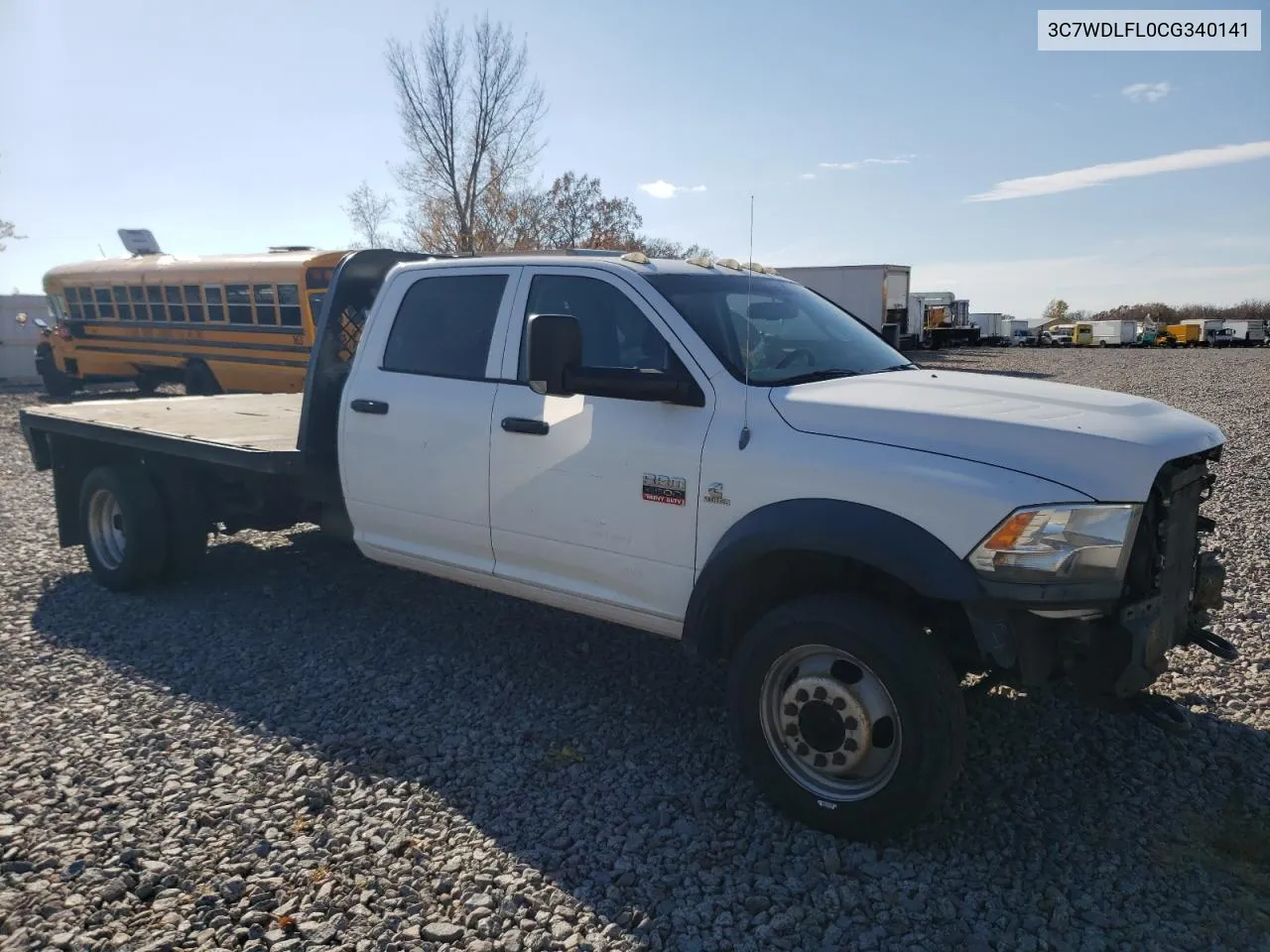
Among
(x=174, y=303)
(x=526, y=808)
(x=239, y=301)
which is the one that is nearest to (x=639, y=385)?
(x=526, y=808)

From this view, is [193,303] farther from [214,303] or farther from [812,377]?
[812,377]

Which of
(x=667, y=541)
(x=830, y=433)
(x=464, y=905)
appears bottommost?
(x=464, y=905)

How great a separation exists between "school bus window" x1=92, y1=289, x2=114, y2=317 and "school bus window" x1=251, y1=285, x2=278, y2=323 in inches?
188

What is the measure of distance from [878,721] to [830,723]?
0.17 meters

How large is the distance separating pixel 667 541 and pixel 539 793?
42.5 inches

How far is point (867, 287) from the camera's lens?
3222 centimetres

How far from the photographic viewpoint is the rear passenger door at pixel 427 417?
4441mm

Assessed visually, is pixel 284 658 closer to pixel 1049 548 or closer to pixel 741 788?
pixel 741 788

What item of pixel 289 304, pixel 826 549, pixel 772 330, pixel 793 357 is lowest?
pixel 826 549

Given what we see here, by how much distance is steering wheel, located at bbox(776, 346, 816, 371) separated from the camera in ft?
12.7

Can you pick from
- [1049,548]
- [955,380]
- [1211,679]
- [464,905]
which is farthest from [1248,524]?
[464,905]

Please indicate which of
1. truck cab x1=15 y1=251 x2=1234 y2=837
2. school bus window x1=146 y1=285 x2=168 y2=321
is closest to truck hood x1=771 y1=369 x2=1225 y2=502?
truck cab x1=15 y1=251 x2=1234 y2=837

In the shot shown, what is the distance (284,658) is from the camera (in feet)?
16.4

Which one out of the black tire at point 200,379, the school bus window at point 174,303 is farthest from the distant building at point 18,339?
the black tire at point 200,379
